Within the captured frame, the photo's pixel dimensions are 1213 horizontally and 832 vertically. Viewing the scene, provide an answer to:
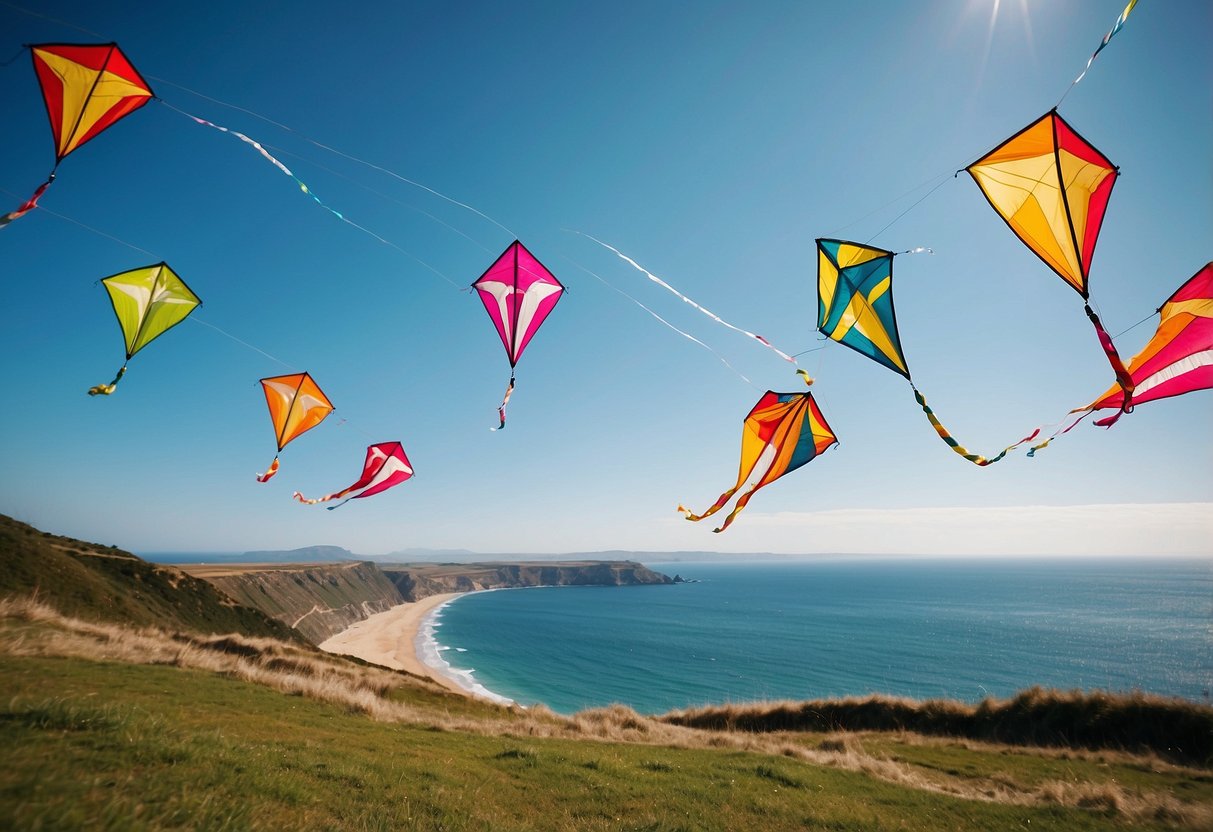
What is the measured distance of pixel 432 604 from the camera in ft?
419

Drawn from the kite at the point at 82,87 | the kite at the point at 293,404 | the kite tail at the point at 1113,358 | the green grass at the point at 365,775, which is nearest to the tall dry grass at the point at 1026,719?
the green grass at the point at 365,775

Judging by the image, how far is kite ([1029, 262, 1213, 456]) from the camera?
8.95 m

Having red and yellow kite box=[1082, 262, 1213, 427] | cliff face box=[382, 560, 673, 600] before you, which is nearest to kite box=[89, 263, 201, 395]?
red and yellow kite box=[1082, 262, 1213, 427]

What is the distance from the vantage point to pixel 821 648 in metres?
69.6

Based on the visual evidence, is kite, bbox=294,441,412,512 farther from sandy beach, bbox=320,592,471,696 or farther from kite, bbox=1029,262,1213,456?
sandy beach, bbox=320,592,471,696

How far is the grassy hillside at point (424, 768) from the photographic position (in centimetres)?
496

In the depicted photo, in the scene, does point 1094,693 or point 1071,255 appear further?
point 1094,693

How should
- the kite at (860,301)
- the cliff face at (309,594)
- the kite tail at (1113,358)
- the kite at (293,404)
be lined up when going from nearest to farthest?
the kite tail at (1113,358) < the kite at (860,301) < the kite at (293,404) < the cliff face at (309,594)

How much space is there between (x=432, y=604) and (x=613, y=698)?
3703 inches

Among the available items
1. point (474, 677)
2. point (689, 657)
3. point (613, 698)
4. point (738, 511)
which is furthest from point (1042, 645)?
point (738, 511)

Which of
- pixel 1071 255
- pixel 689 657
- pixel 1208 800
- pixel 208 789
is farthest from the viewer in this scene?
pixel 689 657

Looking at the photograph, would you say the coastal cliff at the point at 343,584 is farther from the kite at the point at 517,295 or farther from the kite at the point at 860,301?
the kite at the point at 860,301

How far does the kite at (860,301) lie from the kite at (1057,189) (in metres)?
2.19

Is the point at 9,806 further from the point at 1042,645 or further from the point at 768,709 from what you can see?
the point at 1042,645
